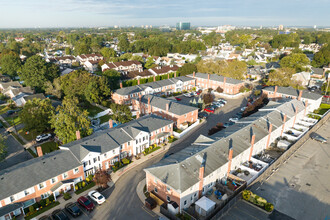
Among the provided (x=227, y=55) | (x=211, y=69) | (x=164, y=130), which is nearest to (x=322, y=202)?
(x=164, y=130)

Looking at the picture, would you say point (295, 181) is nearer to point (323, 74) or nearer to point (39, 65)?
A: point (323, 74)

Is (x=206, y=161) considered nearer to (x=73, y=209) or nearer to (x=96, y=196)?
(x=96, y=196)

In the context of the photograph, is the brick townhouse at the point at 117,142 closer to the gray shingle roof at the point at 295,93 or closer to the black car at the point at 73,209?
the black car at the point at 73,209

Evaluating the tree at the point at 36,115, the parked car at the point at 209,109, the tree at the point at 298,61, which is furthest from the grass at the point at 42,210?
the tree at the point at 298,61

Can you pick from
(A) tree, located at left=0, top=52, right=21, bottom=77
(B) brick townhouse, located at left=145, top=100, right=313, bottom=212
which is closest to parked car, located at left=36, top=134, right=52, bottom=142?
(B) brick townhouse, located at left=145, top=100, right=313, bottom=212

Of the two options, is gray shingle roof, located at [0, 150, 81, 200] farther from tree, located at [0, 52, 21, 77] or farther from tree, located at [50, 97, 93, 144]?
tree, located at [0, 52, 21, 77]

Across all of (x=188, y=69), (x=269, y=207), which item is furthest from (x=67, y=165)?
(x=188, y=69)
